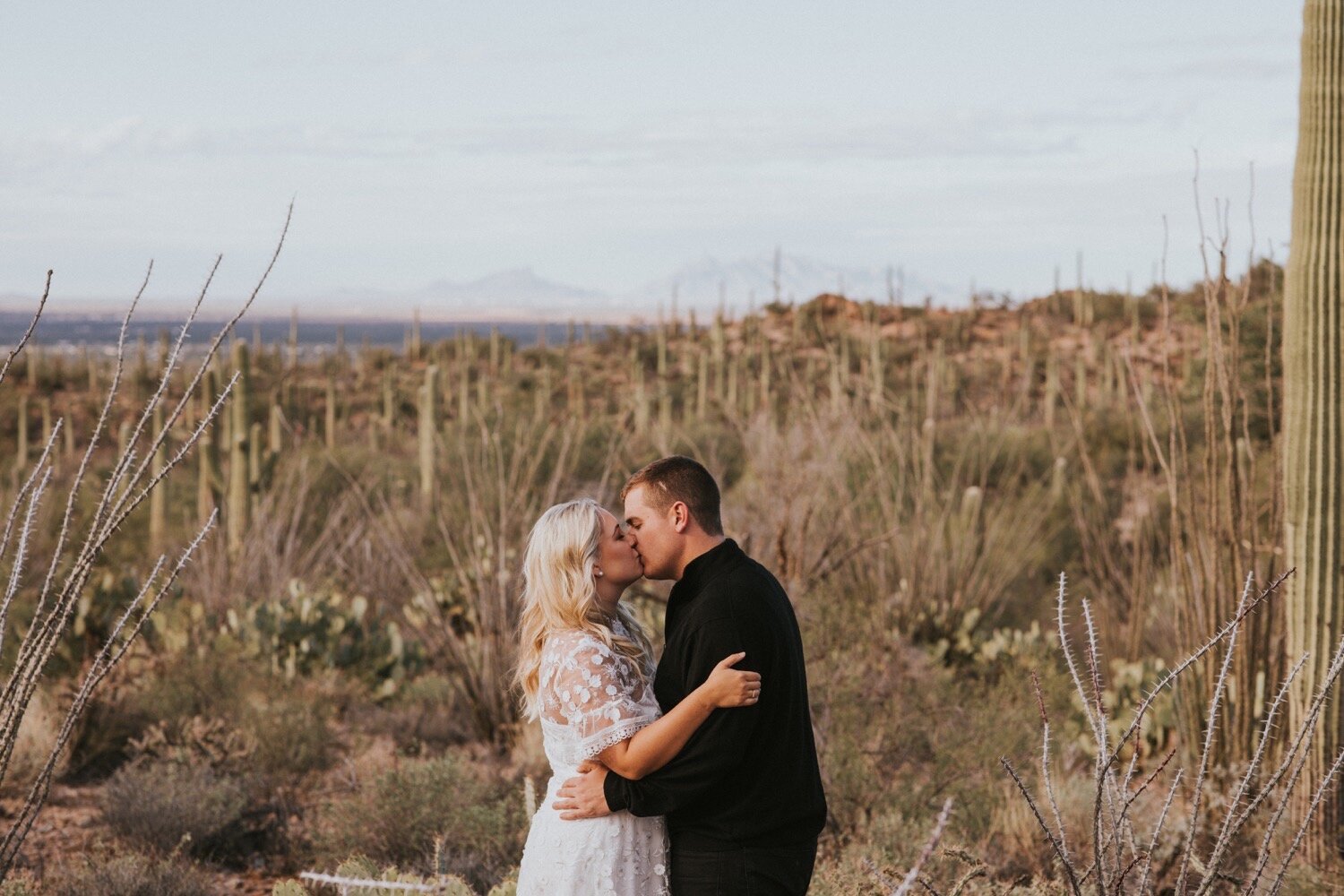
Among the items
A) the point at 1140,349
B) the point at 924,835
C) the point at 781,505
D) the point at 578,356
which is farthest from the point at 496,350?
the point at 924,835

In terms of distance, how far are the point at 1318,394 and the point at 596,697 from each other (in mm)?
3220

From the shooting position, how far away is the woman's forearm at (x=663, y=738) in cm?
269

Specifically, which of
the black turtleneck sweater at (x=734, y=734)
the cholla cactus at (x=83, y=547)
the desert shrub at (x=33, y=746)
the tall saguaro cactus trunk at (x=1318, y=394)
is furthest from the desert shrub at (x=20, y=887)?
the tall saguaro cactus trunk at (x=1318, y=394)

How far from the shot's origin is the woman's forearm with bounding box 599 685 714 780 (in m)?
2.69

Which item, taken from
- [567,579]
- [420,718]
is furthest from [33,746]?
[567,579]

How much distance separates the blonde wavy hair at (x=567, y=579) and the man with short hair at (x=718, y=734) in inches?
4.9

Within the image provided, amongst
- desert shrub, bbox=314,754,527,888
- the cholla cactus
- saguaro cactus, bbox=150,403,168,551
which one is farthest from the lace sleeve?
saguaro cactus, bbox=150,403,168,551

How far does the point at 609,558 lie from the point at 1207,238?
3.21 meters

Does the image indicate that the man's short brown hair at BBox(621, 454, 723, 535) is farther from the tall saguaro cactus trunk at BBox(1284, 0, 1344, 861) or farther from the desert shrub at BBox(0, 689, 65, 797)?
the desert shrub at BBox(0, 689, 65, 797)

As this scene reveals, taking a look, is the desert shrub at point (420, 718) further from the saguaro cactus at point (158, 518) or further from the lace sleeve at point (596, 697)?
the saguaro cactus at point (158, 518)

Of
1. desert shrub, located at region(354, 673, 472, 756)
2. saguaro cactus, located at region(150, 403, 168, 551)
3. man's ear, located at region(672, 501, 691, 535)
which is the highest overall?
man's ear, located at region(672, 501, 691, 535)

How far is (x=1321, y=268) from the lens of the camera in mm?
4871

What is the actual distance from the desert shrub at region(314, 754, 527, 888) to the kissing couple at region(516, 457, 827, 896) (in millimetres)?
2546

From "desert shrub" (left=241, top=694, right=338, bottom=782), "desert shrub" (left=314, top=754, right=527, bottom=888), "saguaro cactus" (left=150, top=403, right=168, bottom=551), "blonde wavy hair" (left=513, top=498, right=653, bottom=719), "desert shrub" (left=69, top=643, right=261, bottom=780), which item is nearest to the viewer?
"blonde wavy hair" (left=513, top=498, right=653, bottom=719)
